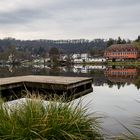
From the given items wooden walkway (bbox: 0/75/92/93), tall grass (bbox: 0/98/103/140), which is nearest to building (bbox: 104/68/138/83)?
wooden walkway (bbox: 0/75/92/93)

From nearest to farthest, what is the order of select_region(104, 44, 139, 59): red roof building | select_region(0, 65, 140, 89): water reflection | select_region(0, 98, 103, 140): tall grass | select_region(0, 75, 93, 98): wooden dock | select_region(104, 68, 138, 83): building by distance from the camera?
select_region(0, 98, 103, 140): tall grass → select_region(0, 75, 93, 98): wooden dock → select_region(0, 65, 140, 89): water reflection → select_region(104, 68, 138, 83): building → select_region(104, 44, 139, 59): red roof building

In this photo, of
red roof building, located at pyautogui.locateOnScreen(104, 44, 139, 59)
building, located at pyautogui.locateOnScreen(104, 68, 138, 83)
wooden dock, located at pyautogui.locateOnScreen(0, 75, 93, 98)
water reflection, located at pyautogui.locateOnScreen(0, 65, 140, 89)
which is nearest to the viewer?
wooden dock, located at pyautogui.locateOnScreen(0, 75, 93, 98)

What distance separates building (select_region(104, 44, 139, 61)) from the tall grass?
99025 millimetres

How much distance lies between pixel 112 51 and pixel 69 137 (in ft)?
349

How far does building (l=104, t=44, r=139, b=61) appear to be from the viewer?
10412 centimetres

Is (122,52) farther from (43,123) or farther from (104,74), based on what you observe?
(43,123)

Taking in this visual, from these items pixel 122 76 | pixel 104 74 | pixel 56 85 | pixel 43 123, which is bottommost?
pixel 104 74

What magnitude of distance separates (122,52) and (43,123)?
104587 mm

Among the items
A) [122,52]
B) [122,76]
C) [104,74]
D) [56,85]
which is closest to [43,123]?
[56,85]

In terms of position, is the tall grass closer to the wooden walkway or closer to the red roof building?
the wooden walkway

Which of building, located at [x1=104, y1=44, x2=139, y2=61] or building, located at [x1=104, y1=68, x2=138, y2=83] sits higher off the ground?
building, located at [x1=104, y1=44, x2=139, y2=61]

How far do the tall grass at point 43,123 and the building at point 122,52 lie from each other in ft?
325

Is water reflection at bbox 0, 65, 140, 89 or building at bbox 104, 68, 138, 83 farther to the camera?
building at bbox 104, 68, 138, 83

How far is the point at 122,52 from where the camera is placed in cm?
10838
